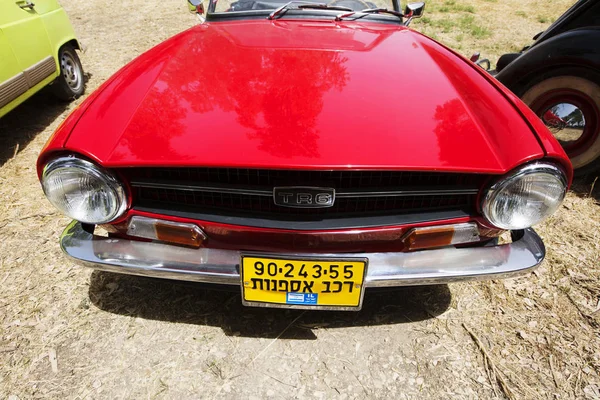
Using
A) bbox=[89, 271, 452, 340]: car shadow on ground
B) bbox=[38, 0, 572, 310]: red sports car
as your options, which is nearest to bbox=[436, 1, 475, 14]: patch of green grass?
bbox=[38, 0, 572, 310]: red sports car

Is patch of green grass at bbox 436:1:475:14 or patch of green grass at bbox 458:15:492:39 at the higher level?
patch of green grass at bbox 436:1:475:14

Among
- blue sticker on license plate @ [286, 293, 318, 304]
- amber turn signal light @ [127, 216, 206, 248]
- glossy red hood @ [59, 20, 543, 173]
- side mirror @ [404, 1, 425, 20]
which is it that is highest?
side mirror @ [404, 1, 425, 20]

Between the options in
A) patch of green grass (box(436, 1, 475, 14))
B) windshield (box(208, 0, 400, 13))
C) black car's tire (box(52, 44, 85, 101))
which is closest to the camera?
windshield (box(208, 0, 400, 13))

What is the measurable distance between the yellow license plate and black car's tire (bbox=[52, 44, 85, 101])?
3.65 metres

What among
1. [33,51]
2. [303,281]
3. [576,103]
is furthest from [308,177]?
[33,51]

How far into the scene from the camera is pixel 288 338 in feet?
5.91

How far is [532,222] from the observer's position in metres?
1.45

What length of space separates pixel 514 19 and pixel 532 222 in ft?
Result: 24.4

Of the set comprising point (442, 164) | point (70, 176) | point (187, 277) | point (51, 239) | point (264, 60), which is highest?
point (264, 60)

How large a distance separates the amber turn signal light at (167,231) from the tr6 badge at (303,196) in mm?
334

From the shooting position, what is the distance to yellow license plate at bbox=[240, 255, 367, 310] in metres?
1.40

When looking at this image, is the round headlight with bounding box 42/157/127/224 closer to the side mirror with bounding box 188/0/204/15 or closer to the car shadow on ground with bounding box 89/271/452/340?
the car shadow on ground with bounding box 89/271/452/340

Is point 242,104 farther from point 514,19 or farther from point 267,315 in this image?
point 514,19

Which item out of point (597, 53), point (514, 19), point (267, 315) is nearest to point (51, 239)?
point (267, 315)
